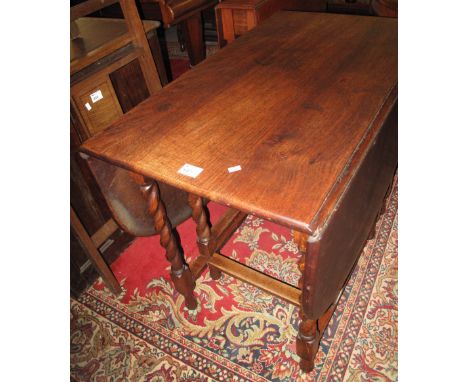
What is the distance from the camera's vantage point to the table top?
33.2 inches

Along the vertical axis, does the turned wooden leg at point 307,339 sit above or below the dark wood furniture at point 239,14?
below

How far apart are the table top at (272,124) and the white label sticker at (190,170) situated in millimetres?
17

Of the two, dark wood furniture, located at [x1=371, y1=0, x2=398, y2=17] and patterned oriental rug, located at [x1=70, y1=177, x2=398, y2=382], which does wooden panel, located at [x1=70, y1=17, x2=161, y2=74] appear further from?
dark wood furniture, located at [x1=371, y1=0, x2=398, y2=17]

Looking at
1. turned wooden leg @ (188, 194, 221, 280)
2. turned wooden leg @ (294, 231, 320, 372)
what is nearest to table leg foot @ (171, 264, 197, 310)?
turned wooden leg @ (188, 194, 221, 280)

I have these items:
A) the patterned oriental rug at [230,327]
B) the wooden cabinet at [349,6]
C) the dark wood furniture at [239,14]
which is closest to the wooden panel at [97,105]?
the patterned oriental rug at [230,327]

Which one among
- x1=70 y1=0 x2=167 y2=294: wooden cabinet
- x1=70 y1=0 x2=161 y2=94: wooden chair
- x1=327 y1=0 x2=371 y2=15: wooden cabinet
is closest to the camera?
x1=70 y1=0 x2=161 y2=94: wooden chair

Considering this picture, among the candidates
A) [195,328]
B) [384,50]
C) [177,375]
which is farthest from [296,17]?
[177,375]

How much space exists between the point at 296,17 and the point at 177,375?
68.7 inches

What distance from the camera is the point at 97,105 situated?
1.49 m

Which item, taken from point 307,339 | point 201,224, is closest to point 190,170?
point 201,224

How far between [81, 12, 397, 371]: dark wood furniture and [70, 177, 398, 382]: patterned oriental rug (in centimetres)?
18

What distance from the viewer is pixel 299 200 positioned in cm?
80

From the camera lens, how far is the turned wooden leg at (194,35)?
3.10 m

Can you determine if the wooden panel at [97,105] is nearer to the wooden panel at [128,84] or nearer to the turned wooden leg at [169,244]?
the wooden panel at [128,84]
